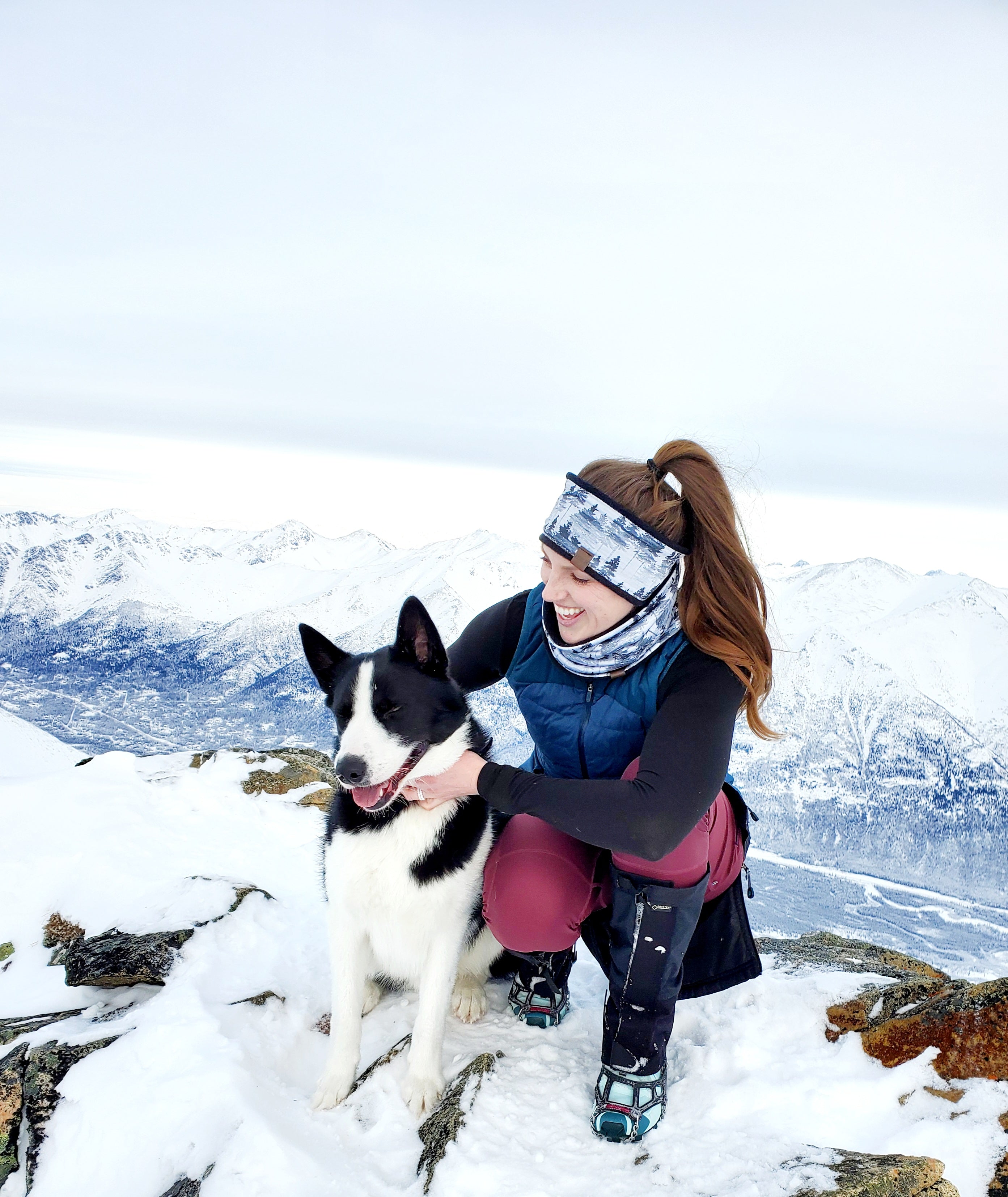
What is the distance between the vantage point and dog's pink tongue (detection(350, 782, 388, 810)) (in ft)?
7.90

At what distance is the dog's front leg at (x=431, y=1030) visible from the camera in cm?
229

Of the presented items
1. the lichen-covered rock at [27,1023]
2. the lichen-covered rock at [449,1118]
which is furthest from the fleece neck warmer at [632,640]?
the lichen-covered rock at [27,1023]

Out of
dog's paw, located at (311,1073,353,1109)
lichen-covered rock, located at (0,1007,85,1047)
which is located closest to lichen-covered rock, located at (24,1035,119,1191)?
lichen-covered rock, located at (0,1007,85,1047)

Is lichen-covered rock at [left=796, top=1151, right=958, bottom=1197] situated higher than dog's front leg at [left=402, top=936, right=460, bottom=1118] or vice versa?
lichen-covered rock at [left=796, top=1151, right=958, bottom=1197]

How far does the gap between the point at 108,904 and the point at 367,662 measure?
2646mm

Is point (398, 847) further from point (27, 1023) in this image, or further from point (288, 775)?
point (288, 775)

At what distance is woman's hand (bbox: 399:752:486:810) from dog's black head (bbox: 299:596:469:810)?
5 centimetres

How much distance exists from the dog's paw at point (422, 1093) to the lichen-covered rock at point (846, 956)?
187 cm

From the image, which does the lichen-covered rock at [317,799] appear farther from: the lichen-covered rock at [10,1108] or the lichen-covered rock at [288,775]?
the lichen-covered rock at [10,1108]

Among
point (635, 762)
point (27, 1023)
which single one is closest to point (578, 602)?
point (635, 762)

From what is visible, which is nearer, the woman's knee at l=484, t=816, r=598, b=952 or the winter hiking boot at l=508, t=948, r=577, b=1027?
the woman's knee at l=484, t=816, r=598, b=952

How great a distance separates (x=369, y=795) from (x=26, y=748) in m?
94.8

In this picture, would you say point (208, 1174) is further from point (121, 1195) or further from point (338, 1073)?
point (338, 1073)

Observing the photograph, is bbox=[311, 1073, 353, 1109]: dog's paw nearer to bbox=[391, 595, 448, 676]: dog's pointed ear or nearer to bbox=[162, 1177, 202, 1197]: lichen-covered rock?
bbox=[162, 1177, 202, 1197]: lichen-covered rock
